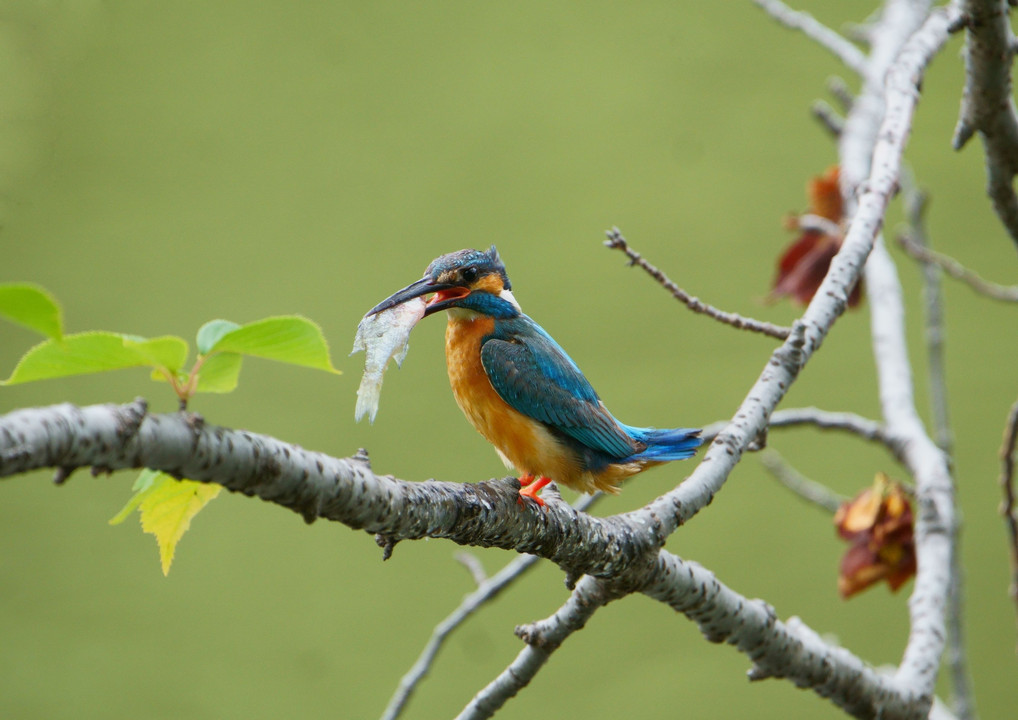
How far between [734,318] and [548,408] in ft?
0.77

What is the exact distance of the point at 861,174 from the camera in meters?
1.75

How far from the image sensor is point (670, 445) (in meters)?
1.06

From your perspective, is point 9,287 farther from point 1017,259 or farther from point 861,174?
point 1017,259

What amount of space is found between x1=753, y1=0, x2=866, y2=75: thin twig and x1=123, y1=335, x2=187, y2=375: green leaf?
5.15 ft

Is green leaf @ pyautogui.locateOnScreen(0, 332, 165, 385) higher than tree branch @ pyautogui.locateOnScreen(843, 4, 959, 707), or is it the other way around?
tree branch @ pyautogui.locateOnScreen(843, 4, 959, 707)

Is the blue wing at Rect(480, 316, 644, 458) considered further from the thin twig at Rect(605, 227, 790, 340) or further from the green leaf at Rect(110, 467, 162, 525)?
the green leaf at Rect(110, 467, 162, 525)

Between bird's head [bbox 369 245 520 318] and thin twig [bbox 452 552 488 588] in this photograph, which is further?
thin twig [bbox 452 552 488 588]

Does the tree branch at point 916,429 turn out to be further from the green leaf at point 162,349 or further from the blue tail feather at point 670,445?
the green leaf at point 162,349

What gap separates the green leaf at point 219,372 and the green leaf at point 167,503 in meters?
0.10

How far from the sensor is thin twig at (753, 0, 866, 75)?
5.79ft

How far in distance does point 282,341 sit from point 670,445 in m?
0.67

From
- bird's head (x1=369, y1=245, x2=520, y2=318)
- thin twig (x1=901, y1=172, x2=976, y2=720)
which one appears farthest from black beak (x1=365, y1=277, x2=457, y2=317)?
thin twig (x1=901, y1=172, x2=976, y2=720)

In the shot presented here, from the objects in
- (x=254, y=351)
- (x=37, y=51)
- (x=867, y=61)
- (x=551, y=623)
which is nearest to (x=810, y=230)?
(x=867, y=61)

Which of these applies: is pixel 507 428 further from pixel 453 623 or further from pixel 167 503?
pixel 167 503
